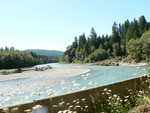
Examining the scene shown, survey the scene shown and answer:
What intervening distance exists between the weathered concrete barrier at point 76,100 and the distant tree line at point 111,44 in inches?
2057

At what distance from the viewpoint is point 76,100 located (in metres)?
2.78

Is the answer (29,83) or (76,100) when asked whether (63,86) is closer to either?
(76,100)

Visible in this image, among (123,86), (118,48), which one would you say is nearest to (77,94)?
(123,86)

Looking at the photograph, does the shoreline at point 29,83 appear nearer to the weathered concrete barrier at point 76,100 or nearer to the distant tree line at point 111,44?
the weathered concrete barrier at point 76,100

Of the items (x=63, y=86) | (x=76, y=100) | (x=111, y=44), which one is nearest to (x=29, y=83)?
(x=63, y=86)

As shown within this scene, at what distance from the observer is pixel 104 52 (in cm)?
8144

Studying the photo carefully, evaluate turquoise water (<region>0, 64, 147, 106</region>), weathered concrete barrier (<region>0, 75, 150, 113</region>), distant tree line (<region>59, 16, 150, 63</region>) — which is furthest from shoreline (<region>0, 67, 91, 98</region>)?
distant tree line (<region>59, 16, 150, 63</region>)

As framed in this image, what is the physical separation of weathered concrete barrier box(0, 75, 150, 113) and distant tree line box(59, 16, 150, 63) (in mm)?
52236

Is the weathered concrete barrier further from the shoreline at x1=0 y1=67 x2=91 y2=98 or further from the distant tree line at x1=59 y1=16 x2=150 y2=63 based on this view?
the distant tree line at x1=59 y1=16 x2=150 y2=63

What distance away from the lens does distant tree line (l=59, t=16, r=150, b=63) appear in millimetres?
66881

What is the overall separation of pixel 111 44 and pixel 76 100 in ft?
285

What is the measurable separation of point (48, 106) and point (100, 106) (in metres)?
1.36

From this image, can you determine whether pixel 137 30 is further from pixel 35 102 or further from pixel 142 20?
pixel 35 102

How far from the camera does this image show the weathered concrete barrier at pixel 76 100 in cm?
222
